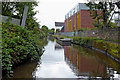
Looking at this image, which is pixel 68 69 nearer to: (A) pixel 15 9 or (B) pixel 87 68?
(B) pixel 87 68

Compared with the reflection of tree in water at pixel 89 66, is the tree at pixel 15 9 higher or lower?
higher

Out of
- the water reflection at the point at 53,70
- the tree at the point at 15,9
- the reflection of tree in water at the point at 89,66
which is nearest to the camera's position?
the water reflection at the point at 53,70

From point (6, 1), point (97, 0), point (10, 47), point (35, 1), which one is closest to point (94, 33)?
point (97, 0)

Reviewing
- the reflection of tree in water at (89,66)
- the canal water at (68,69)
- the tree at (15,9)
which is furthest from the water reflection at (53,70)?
the tree at (15,9)

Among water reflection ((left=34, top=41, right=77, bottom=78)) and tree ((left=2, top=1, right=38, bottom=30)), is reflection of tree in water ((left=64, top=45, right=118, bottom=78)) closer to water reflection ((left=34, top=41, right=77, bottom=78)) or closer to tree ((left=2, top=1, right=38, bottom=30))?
water reflection ((left=34, top=41, right=77, bottom=78))

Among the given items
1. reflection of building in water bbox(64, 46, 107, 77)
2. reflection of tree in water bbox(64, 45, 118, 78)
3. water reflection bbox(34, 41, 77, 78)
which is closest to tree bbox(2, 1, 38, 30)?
reflection of tree in water bbox(64, 45, 118, 78)

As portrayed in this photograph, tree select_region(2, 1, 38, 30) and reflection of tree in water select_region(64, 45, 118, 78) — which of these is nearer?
reflection of tree in water select_region(64, 45, 118, 78)

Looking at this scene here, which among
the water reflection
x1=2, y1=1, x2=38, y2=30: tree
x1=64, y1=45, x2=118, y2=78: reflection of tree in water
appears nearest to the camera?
the water reflection

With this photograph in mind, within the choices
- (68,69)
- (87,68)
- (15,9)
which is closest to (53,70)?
(68,69)

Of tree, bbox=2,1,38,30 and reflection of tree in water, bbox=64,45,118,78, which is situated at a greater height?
tree, bbox=2,1,38,30

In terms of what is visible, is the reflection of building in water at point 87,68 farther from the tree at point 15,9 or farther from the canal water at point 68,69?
the tree at point 15,9

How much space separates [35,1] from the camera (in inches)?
438

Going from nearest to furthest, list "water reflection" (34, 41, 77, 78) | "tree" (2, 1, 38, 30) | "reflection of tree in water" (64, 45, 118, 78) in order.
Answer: "water reflection" (34, 41, 77, 78)
"reflection of tree in water" (64, 45, 118, 78)
"tree" (2, 1, 38, 30)

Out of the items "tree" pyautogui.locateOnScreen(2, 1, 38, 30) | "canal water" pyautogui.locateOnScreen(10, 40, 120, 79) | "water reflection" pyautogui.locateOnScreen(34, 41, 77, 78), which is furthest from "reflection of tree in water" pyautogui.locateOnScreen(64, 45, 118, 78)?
"tree" pyautogui.locateOnScreen(2, 1, 38, 30)
